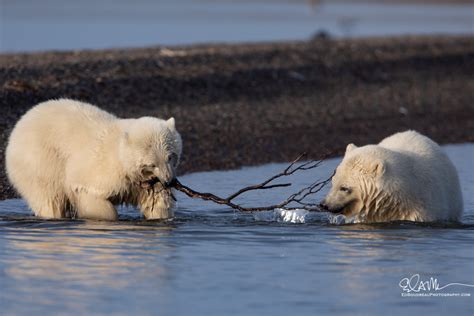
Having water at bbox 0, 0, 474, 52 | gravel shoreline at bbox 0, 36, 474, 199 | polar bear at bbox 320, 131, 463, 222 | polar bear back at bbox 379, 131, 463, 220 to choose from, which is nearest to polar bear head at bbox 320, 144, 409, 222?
polar bear at bbox 320, 131, 463, 222

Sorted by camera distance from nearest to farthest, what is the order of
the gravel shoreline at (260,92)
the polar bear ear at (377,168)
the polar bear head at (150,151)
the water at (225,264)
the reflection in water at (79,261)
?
the water at (225,264), the reflection in water at (79,261), the polar bear head at (150,151), the polar bear ear at (377,168), the gravel shoreline at (260,92)

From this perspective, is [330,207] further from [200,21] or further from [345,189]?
[200,21]

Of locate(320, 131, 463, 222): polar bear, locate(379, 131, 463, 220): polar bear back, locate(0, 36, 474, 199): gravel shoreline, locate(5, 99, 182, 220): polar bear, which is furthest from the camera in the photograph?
locate(0, 36, 474, 199): gravel shoreline

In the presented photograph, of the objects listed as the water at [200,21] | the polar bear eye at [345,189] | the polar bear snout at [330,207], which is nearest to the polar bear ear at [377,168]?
the polar bear eye at [345,189]

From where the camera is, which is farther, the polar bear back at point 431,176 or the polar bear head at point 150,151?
the polar bear back at point 431,176

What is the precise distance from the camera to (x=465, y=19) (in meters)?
55.7

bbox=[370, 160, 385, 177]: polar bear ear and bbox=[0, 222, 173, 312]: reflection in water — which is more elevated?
bbox=[370, 160, 385, 177]: polar bear ear

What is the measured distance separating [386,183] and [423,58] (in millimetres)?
15700

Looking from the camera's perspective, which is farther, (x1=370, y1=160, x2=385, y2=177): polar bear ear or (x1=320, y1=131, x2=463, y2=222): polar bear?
(x1=320, y1=131, x2=463, y2=222): polar bear

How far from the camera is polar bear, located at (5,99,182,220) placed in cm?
1024

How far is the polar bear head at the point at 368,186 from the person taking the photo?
10523 millimetres

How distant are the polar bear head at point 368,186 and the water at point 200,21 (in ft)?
63.0

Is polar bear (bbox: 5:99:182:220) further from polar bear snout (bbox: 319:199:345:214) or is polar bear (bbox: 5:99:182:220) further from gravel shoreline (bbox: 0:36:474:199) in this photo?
gravel shoreline (bbox: 0:36:474:199)

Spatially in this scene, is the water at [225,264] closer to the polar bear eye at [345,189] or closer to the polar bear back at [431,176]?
the polar bear back at [431,176]
